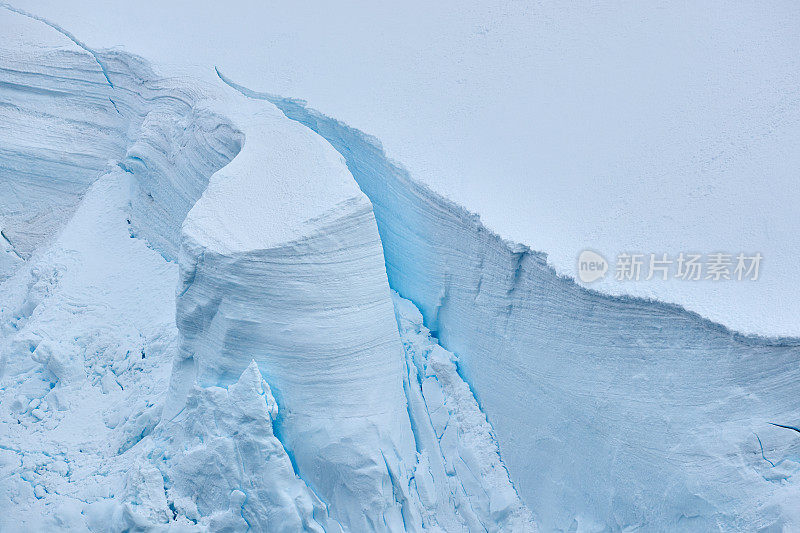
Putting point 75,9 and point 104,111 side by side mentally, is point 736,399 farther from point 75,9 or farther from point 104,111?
Result: point 75,9

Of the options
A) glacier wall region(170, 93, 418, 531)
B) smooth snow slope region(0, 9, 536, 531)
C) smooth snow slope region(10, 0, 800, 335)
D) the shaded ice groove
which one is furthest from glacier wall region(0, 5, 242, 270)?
the shaded ice groove

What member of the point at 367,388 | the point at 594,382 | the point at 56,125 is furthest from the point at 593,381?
the point at 56,125

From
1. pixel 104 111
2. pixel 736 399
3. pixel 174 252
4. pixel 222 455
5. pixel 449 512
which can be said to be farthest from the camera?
pixel 104 111

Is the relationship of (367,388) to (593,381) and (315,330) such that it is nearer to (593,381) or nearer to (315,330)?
(315,330)

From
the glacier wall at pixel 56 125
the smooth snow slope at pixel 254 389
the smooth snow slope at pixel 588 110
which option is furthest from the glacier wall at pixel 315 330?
the glacier wall at pixel 56 125

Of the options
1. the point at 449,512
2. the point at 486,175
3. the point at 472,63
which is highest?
the point at 472,63

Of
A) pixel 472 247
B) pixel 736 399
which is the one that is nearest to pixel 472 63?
pixel 472 247
